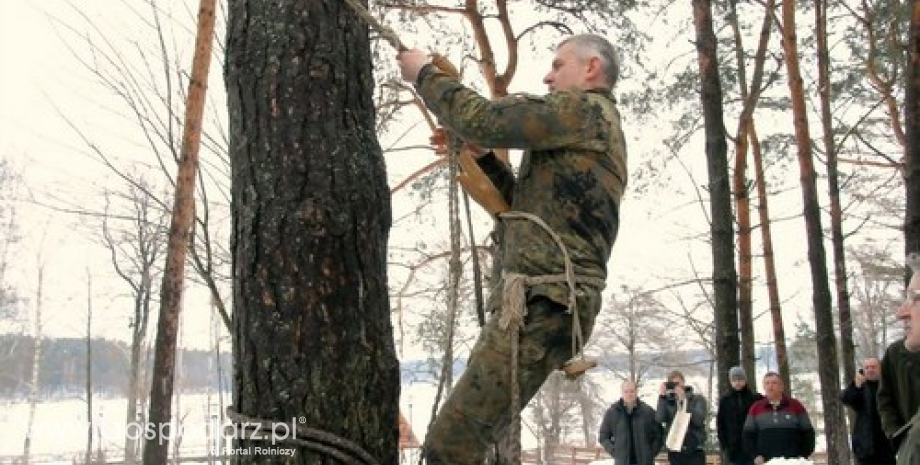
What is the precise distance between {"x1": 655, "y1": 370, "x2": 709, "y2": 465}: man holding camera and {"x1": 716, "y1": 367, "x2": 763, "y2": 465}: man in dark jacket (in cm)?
28

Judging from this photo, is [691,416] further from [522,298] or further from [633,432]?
[522,298]

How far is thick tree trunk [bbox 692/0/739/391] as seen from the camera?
8.02 meters

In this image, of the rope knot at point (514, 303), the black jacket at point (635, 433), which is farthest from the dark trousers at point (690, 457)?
the rope knot at point (514, 303)

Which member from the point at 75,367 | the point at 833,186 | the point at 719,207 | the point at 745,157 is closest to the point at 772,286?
the point at 833,186

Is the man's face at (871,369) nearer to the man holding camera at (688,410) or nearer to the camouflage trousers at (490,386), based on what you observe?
the man holding camera at (688,410)

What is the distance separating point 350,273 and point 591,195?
70cm

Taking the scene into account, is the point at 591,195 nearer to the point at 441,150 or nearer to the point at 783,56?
the point at 441,150

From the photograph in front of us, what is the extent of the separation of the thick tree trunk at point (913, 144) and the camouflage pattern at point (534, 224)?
577cm

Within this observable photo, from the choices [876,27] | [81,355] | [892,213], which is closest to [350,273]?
[876,27]

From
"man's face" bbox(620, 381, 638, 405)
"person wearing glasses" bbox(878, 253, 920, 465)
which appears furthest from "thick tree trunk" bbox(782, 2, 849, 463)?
"person wearing glasses" bbox(878, 253, 920, 465)

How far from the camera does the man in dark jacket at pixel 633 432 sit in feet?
26.2

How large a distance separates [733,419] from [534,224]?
5815 millimetres

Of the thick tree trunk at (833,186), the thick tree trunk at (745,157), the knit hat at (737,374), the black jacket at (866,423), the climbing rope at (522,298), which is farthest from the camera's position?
the thick tree trunk at (833,186)

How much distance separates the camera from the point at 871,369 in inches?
245
